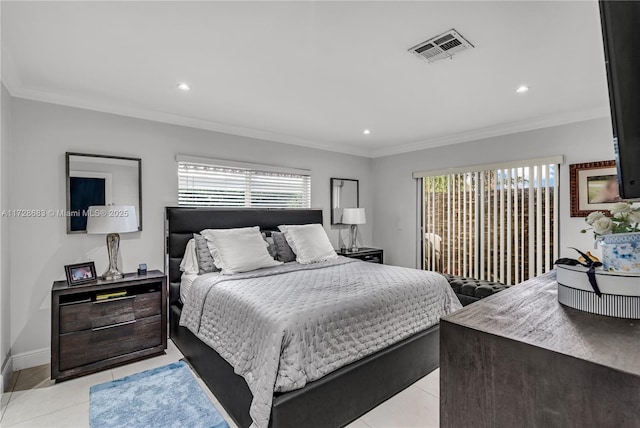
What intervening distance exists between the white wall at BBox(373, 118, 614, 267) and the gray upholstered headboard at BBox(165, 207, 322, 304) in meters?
2.10

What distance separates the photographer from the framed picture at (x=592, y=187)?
130 inches

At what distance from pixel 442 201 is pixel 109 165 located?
14.2ft

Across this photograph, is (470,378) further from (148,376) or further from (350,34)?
(148,376)

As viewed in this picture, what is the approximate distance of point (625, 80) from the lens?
74cm

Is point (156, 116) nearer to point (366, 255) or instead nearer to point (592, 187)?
point (366, 255)

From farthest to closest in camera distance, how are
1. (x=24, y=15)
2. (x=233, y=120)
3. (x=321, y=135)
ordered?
(x=321, y=135) < (x=233, y=120) < (x=24, y=15)

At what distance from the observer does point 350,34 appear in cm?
197

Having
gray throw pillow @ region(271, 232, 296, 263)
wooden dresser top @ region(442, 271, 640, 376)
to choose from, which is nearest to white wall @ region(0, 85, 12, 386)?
gray throw pillow @ region(271, 232, 296, 263)

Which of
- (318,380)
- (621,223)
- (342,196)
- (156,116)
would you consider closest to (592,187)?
(621,223)


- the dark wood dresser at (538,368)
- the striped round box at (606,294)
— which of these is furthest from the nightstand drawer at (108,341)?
the striped round box at (606,294)

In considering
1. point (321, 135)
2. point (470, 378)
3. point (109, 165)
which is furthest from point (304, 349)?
point (321, 135)

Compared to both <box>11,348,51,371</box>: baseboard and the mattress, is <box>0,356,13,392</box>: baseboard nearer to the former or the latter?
<box>11,348,51,371</box>: baseboard

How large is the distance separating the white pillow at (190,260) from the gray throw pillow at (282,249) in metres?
0.95

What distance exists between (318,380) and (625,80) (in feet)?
6.08
